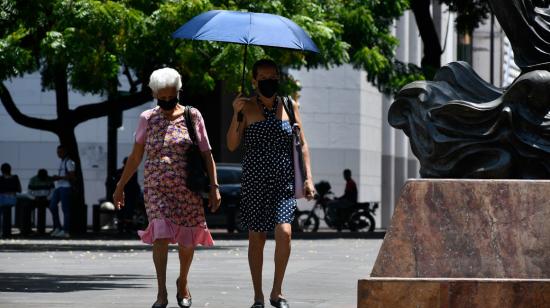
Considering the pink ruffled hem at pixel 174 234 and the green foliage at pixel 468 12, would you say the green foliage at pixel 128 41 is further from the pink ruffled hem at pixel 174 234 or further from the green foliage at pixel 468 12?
the pink ruffled hem at pixel 174 234

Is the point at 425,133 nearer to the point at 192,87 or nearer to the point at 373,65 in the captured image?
the point at 192,87

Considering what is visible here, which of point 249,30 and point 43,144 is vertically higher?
point 249,30

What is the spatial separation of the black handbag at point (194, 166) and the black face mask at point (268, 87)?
1.80 ft

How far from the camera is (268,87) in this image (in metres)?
11.1

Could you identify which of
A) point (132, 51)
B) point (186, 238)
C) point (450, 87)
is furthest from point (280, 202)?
point (132, 51)

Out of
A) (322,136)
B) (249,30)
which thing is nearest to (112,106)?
(322,136)

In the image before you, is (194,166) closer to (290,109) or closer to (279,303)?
(290,109)

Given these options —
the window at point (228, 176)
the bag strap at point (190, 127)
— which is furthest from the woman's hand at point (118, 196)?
the window at point (228, 176)

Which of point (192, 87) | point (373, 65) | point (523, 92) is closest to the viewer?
point (523, 92)

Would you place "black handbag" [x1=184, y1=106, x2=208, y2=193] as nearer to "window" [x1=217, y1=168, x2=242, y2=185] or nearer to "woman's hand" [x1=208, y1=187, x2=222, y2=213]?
"woman's hand" [x1=208, y1=187, x2=222, y2=213]

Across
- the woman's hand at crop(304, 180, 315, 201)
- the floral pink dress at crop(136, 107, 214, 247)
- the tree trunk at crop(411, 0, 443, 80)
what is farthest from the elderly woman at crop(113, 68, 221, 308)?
the tree trunk at crop(411, 0, 443, 80)

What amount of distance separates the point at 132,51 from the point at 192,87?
9.95ft

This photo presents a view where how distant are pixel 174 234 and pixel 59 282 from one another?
408 centimetres

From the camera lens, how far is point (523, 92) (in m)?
10.5
